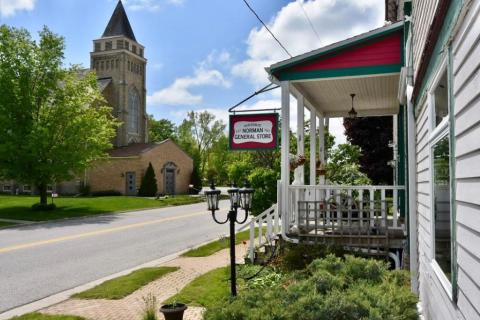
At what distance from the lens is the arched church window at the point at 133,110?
50.0 metres

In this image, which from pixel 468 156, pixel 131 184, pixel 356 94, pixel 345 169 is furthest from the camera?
pixel 131 184

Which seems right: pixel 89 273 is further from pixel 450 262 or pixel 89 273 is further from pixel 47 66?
pixel 47 66

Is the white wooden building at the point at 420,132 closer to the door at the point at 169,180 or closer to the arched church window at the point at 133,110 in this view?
the door at the point at 169,180

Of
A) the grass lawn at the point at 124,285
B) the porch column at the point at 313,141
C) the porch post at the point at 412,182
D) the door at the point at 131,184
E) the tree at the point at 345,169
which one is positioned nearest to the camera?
the porch post at the point at 412,182

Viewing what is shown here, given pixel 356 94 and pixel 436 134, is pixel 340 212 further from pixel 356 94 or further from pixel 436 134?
pixel 436 134

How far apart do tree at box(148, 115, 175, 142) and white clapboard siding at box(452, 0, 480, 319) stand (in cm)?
7877

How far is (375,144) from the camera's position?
28219 millimetres

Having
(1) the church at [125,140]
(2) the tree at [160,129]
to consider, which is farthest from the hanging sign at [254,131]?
(2) the tree at [160,129]

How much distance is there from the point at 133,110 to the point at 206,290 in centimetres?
4491

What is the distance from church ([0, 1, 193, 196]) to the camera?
4234 centimetres

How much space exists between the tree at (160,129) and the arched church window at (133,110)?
28776mm

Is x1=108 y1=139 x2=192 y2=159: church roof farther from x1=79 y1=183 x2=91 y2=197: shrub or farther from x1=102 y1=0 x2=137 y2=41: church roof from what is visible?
x1=102 y1=0 x2=137 y2=41: church roof

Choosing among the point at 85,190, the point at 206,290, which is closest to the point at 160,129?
the point at 85,190

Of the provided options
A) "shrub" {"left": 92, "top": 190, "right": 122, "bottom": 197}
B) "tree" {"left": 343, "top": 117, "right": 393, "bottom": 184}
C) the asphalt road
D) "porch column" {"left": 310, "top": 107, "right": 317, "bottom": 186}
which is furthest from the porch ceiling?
"shrub" {"left": 92, "top": 190, "right": 122, "bottom": 197}
